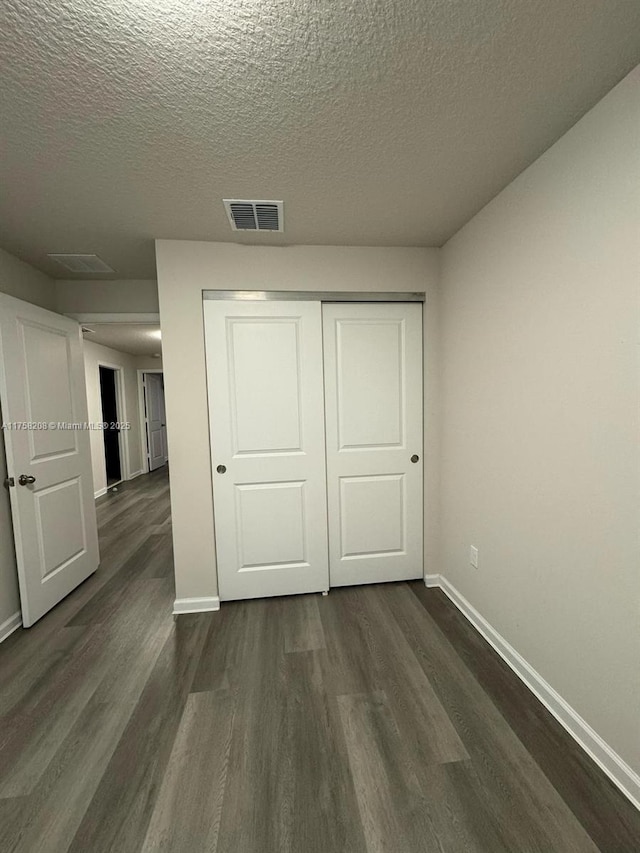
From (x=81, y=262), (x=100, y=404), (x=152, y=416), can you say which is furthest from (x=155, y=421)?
(x=81, y=262)

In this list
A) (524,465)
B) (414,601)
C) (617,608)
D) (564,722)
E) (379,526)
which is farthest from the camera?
(379,526)

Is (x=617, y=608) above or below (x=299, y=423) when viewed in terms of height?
below

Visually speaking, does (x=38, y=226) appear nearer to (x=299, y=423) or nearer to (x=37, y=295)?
(x=37, y=295)

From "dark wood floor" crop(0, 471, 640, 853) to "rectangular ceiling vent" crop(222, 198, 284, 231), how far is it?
232 centimetres

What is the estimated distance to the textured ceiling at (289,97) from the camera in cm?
91

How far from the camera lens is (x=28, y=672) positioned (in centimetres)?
175

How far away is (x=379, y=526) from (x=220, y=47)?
2410mm

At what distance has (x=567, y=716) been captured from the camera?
1.37m

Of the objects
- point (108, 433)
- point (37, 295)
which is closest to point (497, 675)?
point (37, 295)

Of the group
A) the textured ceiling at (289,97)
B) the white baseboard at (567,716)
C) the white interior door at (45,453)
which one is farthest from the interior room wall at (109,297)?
the white baseboard at (567,716)

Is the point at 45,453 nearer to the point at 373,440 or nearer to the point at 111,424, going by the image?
the point at 373,440

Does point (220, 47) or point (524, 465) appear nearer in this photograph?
point (220, 47)

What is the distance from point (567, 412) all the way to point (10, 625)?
10.4ft

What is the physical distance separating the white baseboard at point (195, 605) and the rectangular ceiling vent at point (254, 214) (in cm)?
228
